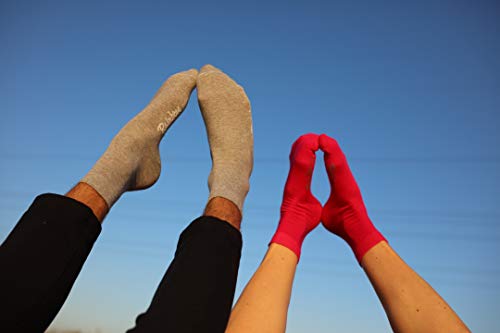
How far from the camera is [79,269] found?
3.31ft

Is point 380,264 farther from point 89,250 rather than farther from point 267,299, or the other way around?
point 89,250

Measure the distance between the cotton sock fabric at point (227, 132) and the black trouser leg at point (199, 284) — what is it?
0.86 feet

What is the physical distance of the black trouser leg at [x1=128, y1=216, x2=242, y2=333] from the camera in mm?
795

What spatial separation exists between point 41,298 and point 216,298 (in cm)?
35

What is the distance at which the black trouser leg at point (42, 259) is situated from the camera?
851mm

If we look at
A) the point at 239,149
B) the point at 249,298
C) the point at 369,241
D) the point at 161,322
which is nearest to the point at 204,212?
the point at 249,298

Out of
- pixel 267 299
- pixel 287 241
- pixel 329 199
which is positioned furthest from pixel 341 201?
pixel 267 299

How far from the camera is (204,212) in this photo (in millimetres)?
1153

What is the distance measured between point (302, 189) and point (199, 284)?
1113mm

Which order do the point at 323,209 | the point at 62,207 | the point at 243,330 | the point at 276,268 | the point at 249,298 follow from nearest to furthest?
the point at 62,207 < the point at 243,330 < the point at 249,298 < the point at 276,268 < the point at 323,209

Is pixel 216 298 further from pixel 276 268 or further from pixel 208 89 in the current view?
pixel 208 89

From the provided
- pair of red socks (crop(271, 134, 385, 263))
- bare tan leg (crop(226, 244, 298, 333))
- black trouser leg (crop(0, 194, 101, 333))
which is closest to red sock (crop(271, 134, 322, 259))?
pair of red socks (crop(271, 134, 385, 263))

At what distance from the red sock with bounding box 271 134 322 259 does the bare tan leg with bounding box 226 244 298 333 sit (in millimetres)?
357

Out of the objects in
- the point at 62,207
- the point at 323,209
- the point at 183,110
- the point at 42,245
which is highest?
the point at 183,110
